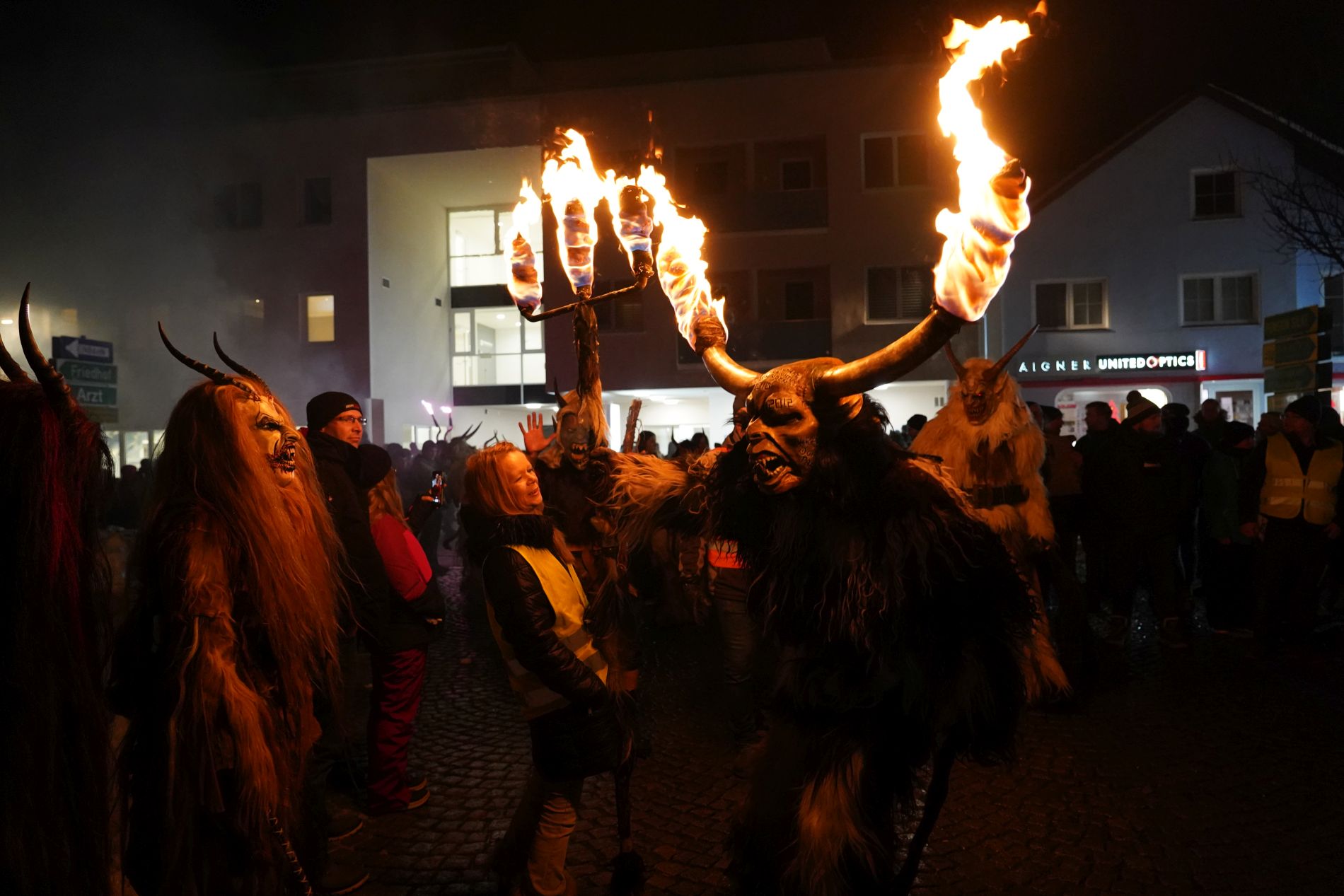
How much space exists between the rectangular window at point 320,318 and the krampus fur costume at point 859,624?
22.1 m

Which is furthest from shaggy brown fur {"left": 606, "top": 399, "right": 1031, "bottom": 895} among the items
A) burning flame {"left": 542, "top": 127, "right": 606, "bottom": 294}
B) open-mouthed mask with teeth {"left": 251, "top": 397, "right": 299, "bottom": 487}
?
burning flame {"left": 542, "top": 127, "right": 606, "bottom": 294}

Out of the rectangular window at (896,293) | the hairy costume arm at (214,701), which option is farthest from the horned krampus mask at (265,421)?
the rectangular window at (896,293)

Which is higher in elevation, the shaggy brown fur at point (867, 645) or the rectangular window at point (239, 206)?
the rectangular window at point (239, 206)

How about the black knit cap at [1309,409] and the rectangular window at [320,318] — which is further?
the rectangular window at [320,318]

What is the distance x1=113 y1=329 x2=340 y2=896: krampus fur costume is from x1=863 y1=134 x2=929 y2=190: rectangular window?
20.3 metres

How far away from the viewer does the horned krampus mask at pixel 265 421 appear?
2559 mm

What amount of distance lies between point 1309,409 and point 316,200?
22568mm

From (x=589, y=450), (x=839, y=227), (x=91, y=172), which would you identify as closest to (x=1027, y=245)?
(x=839, y=227)

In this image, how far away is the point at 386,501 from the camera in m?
4.63

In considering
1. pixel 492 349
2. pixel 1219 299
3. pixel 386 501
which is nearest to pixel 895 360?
Answer: pixel 386 501

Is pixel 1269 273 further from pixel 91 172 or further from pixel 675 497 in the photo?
pixel 91 172

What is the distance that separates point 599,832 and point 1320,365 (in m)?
9.91

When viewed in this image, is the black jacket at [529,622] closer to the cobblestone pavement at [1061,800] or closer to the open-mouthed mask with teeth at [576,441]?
the cobblestone pavement at [1061,800]

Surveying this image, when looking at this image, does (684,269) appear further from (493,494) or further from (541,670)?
(541,670)
